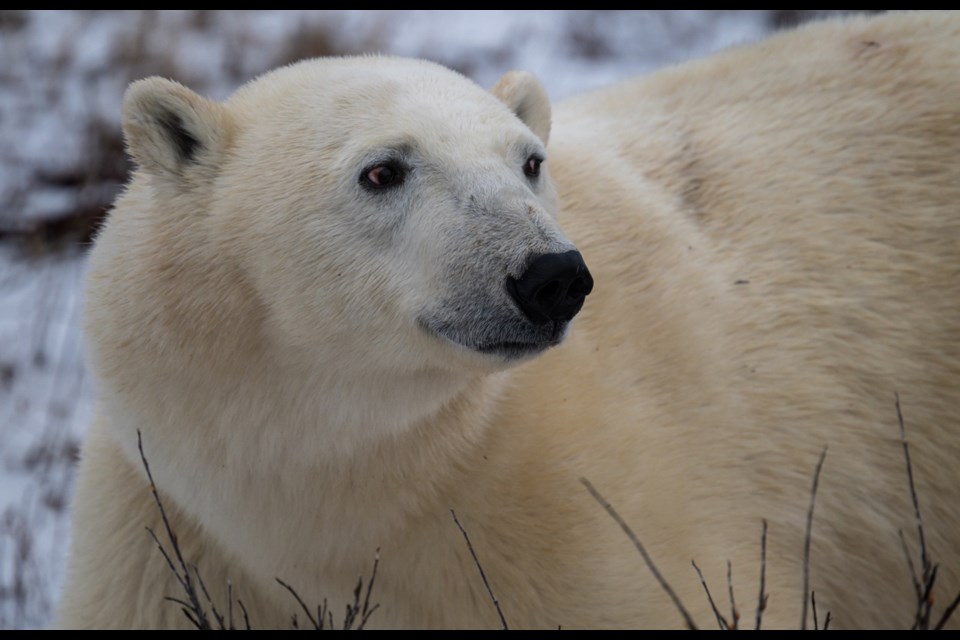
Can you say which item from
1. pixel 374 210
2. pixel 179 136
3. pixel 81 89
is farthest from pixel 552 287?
pixel 81 89

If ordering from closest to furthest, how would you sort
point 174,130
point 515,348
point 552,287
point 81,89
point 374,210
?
point 552,287 < point 515,348 < point 374,210 < point 174,130 < point 81,89

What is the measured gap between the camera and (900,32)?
3.61m

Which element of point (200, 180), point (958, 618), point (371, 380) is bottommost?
point (958, 618)

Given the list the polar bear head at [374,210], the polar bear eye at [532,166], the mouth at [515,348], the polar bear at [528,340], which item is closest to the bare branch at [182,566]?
the polar bear at [528,340]

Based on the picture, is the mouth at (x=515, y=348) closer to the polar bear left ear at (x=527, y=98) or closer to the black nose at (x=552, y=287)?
the black nose at (x=552, y=287)

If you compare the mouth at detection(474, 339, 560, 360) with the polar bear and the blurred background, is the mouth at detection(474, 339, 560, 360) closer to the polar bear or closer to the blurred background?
the polar bear

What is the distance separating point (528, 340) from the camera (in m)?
2.32

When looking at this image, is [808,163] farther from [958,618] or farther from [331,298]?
[331,298]

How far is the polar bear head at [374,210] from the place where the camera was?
2.31 m

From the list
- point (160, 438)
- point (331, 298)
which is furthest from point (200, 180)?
point (160, 438)

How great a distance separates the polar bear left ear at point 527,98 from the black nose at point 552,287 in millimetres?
795

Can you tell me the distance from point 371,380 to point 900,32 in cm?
221

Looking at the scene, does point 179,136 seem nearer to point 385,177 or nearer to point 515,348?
point 385,177

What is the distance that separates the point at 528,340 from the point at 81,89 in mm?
5747
